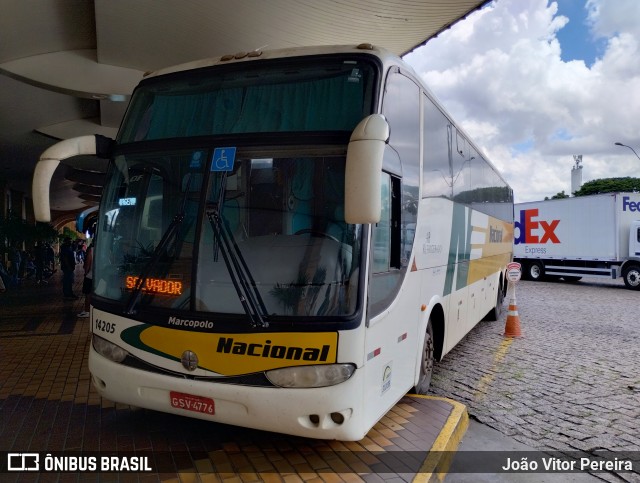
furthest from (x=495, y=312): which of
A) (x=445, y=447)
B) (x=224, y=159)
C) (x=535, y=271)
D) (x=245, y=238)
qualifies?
(x=535, y=271)

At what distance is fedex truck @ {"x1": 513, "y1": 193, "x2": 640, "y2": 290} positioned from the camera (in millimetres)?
19469

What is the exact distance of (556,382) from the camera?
632 cm

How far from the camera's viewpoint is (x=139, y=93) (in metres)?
4.47

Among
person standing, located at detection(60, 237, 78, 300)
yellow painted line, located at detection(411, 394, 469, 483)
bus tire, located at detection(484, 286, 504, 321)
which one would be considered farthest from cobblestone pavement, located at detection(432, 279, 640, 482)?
person standing, located at detection(60, 237, 78, 300)

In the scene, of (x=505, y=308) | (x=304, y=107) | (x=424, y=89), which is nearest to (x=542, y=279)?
(x=505, y=308)

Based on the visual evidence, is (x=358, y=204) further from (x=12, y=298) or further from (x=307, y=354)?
(x=12, y=298)

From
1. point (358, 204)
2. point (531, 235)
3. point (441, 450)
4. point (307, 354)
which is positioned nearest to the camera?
point (358, 204)

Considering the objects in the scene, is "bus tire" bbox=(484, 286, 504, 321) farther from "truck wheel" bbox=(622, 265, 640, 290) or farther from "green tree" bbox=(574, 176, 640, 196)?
"green tree" bbox=(574, 176, 640, 196)

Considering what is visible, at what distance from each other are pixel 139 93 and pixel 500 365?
5.96 m

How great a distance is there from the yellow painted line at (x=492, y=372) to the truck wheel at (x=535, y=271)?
15.1m

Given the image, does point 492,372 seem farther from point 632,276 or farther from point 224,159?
point 632,276

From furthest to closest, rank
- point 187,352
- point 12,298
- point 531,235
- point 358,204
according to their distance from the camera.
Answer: point 531,235 → point 12,298 → point 187,352 → point 358,204

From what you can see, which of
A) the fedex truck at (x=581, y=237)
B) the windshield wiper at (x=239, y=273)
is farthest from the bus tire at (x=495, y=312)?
the fedex truck at (x=581, y=237)

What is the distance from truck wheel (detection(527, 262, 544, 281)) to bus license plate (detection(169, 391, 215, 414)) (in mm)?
21982
